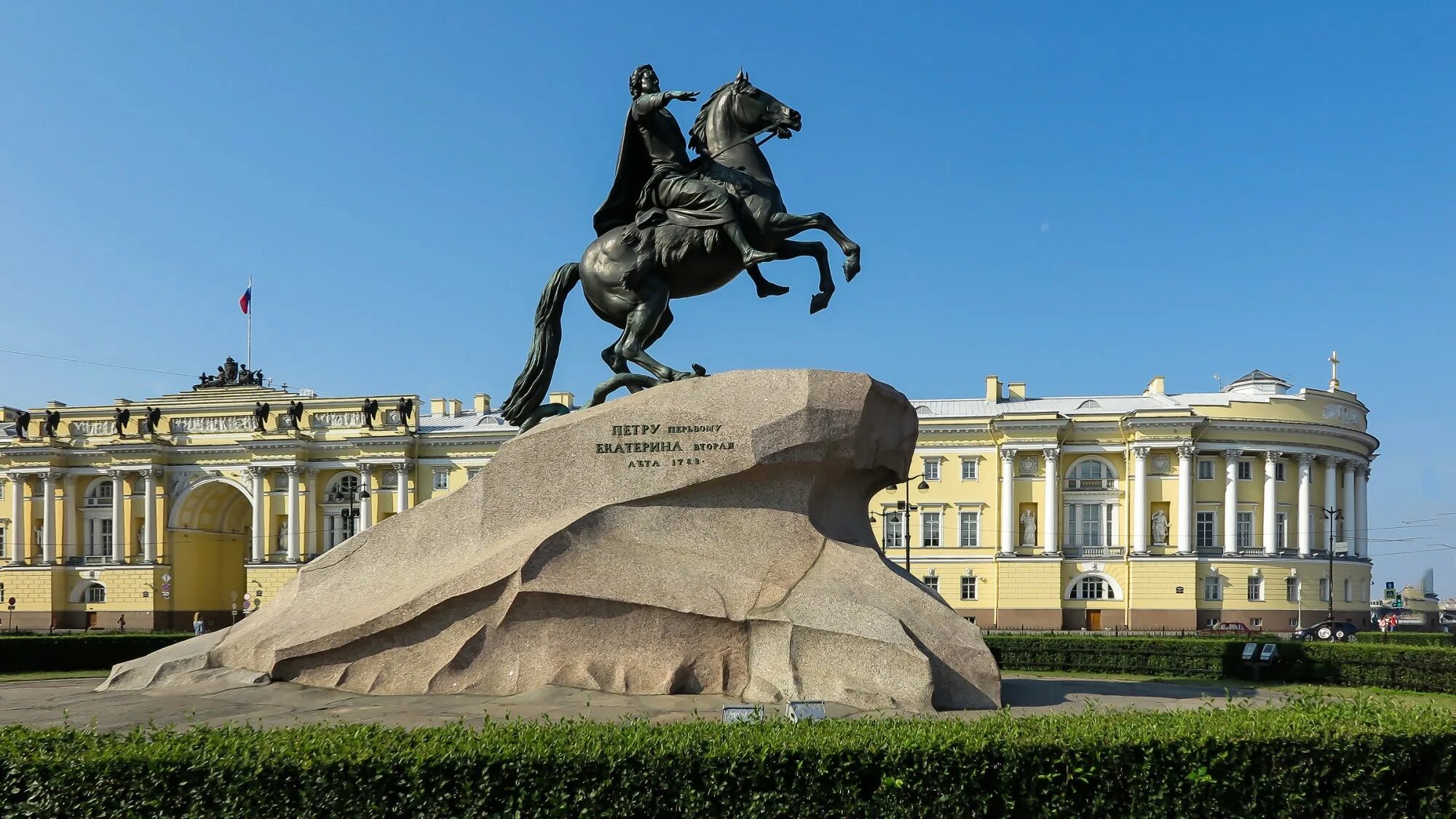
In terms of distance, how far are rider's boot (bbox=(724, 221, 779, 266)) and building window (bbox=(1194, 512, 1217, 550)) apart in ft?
196

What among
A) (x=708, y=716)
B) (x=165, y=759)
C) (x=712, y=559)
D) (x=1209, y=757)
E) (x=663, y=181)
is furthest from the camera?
(x=663, y=181)

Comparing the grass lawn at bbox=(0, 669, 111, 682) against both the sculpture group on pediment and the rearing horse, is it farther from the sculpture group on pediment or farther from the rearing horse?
the sculpture group on pediment

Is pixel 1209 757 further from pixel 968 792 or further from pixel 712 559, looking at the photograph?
pixel 712 559

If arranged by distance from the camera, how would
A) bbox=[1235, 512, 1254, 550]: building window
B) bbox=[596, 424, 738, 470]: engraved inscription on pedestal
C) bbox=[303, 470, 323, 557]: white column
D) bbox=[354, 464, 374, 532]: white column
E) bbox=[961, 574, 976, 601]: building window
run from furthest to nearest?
bbox=[303, 470, 323, 557]: white column
bbox=[354, 464, 374, 532]: white column
bbox=[961, 574, 976, 601]: building window
bbox=[1235, 512, 1254, 550]: building window
bbox=[596, 424, 738, 470]: engraved inscription on pedestal

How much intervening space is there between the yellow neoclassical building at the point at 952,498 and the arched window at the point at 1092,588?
0.09 metres

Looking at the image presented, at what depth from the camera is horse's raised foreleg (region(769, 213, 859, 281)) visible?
11406 mm

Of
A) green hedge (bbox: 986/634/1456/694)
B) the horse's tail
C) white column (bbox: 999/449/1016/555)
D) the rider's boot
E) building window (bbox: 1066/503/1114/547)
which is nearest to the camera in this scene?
the rider's boot

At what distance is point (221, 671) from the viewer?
10336 mm

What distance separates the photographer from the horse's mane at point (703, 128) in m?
12.2

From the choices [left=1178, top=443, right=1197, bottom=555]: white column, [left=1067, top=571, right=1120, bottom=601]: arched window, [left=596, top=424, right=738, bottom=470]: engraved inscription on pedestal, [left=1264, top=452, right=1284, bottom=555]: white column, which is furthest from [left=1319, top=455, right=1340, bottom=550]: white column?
[left=596, top=424, right=738, bottom=470]: engraved inscription on pedestal

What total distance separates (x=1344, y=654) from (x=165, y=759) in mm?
18207

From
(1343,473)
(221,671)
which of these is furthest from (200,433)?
(1343,473)

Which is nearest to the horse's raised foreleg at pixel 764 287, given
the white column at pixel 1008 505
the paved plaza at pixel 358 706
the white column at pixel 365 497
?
the paved plaza at pixel 358 706

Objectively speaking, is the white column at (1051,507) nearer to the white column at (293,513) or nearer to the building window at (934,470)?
the building window at (934,470)
